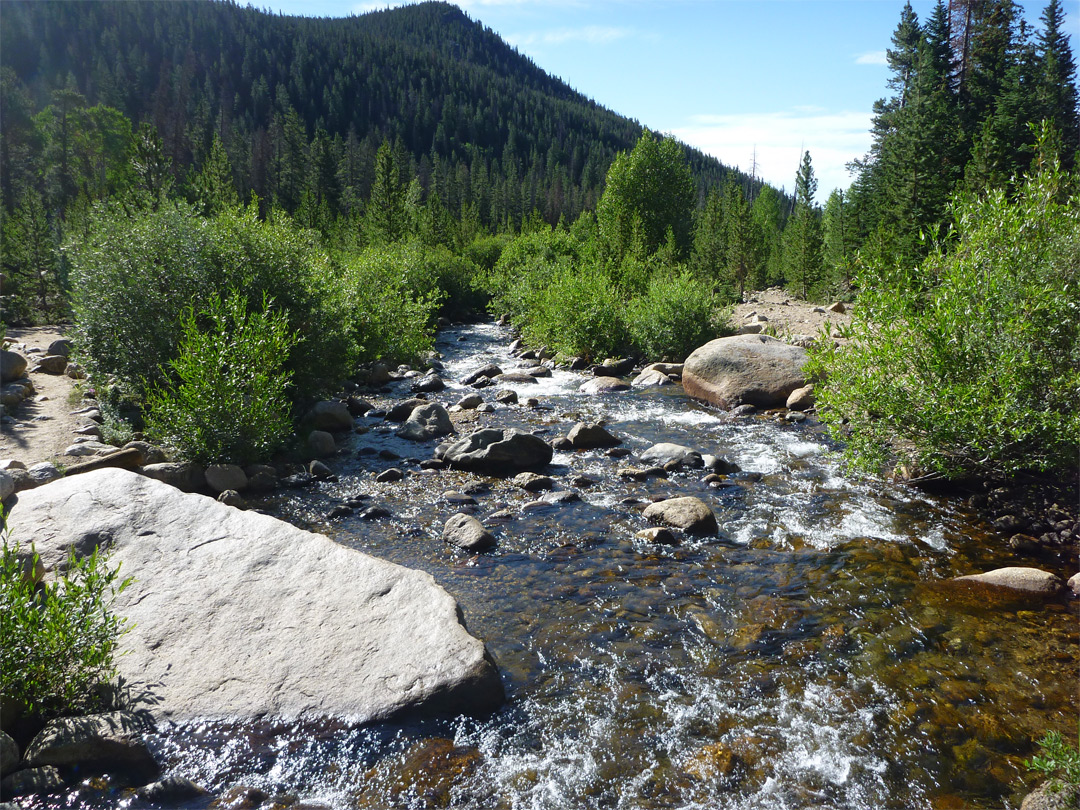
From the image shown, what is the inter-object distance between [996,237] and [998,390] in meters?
2.76

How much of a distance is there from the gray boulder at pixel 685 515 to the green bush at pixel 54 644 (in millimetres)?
7844

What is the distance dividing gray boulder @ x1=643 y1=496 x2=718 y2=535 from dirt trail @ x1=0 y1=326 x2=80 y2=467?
1126 cm

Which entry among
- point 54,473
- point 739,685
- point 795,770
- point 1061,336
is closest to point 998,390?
point 1061,336

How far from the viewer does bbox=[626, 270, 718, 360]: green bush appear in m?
24.4

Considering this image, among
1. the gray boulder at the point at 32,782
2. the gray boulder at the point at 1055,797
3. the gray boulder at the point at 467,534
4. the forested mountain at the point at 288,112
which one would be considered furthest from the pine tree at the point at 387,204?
the gray boulder at the point at 1055,797

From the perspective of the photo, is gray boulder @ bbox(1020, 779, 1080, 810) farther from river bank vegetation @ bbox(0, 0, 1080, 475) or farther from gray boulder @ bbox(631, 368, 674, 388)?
gray boulder @ bbox(631, 368, 674, 388)

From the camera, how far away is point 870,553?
9.56m

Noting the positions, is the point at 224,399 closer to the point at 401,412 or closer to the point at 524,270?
the point at 401,412

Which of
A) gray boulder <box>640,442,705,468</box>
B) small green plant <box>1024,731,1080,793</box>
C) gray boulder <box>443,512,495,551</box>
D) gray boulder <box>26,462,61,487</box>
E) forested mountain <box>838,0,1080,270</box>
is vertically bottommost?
gray boulder <box>443,512,495,551</box>

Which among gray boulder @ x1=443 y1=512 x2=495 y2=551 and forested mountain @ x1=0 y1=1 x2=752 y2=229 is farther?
forested mountain @ x1=0 y1=1 x2=752 y2=229

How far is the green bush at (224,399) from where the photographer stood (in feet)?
39.5

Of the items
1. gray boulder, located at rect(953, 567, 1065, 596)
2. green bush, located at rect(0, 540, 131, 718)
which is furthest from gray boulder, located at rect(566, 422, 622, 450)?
green bush, located at rect(0, 540, 131, 718)

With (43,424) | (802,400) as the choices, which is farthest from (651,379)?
(43,424)

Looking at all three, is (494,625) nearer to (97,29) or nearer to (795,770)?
(795,770)
